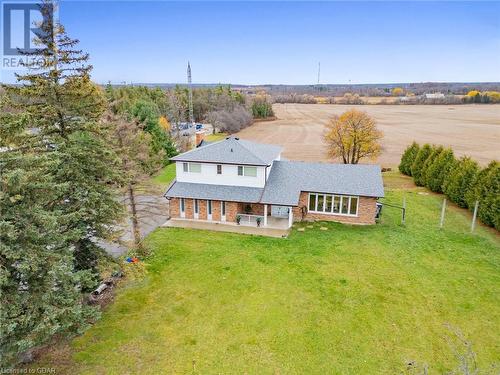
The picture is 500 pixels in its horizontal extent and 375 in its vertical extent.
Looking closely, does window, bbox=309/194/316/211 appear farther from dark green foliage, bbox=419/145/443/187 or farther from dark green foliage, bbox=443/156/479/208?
dark green foliage, bbox=419/145/443/187

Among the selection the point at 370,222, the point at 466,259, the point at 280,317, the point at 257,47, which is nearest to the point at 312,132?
the point at 257,47

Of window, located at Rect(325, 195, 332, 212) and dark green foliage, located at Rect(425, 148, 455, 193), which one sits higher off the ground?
dark green foliage, located at Rect(425, 148, 455, 193)

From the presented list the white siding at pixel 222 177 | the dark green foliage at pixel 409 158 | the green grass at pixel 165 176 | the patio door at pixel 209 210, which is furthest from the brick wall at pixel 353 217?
the dark green foliage at pixel 409 158

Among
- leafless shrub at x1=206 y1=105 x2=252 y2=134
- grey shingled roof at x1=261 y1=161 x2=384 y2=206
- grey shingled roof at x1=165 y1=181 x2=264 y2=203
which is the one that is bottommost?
grey shingled roof at x1=165 y1=181 x2=264 y2=203

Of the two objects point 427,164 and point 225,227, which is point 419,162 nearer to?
point 427,164

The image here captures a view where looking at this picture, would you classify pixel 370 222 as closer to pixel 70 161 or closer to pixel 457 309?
pixel 457 309

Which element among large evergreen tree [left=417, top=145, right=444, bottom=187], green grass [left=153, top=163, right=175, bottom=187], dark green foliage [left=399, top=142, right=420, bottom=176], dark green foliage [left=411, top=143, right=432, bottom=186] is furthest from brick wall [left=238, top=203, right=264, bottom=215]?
dark green foliage [left=399, top=142, right=420, bottom=176]

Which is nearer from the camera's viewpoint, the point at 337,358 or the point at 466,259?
the point at 337,358

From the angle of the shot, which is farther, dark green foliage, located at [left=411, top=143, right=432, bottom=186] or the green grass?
the green grass
